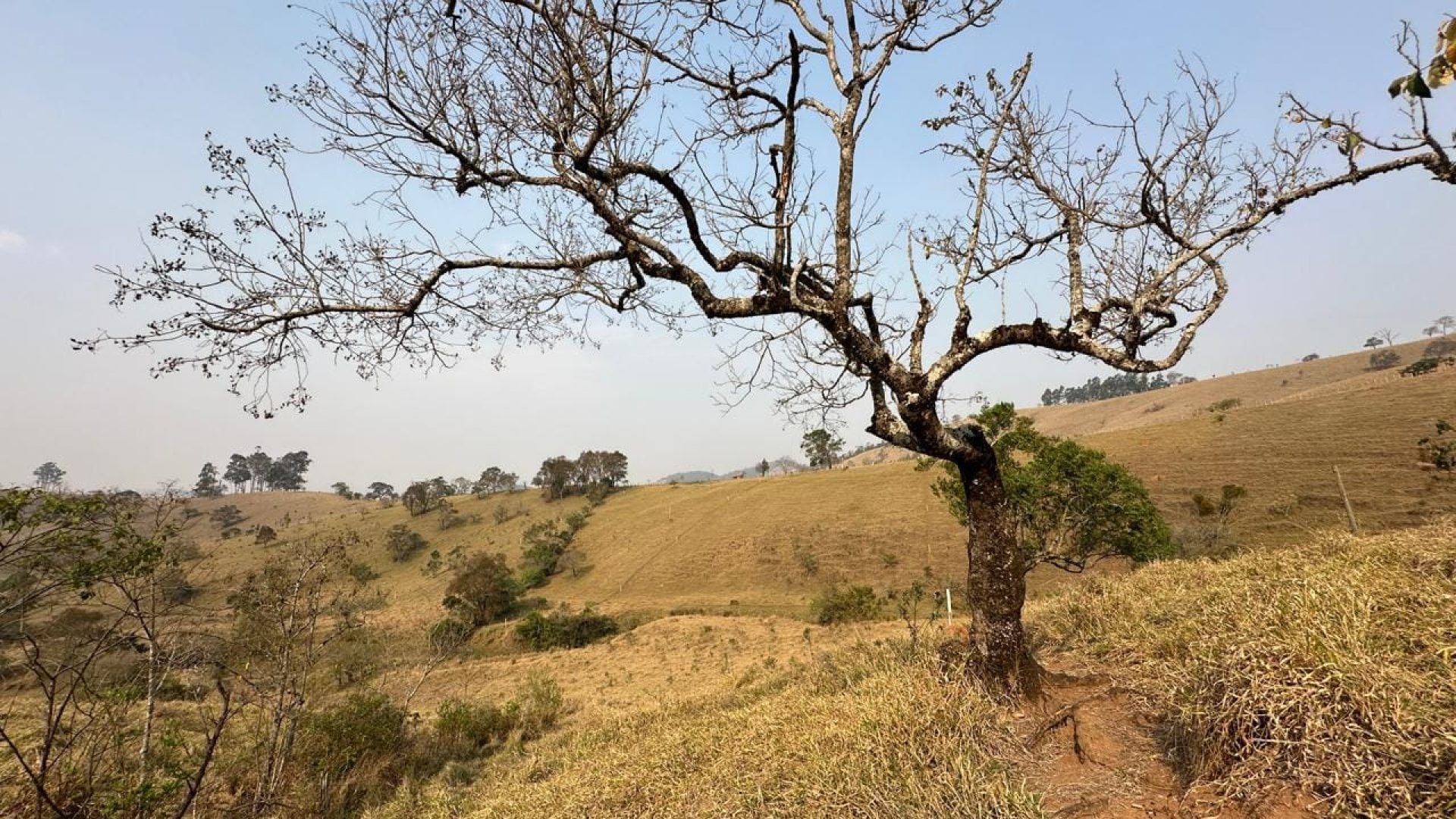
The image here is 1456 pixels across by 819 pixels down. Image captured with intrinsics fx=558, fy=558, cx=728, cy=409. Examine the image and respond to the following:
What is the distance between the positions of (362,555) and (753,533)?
38.2 meters

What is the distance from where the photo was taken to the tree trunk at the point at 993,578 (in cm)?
446

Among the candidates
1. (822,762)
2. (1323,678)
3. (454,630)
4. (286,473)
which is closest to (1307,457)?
(1323,678)

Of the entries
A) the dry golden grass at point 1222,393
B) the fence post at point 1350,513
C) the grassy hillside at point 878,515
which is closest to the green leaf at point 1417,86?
the fence post at point 1350,513

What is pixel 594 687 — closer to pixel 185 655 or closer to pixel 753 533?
pixel 185 655

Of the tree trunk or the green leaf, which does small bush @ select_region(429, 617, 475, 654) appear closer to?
the tree trunk

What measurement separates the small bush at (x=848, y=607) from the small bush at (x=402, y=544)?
4336cm

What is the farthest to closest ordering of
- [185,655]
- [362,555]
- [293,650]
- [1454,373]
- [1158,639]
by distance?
[362,555] → [1454,373] → [293,650] → [185,655] → [1158,639]

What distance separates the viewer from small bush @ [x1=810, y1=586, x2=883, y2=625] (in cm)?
2562

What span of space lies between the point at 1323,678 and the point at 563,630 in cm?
3078

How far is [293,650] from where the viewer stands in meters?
7.02

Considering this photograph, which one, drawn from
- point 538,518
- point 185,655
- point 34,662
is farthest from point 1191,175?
point 538,518

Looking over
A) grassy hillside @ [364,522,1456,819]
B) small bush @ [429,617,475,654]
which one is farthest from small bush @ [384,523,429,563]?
grassy hillside @ [364,522,1456,819]

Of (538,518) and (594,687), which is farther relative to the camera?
(538,518)

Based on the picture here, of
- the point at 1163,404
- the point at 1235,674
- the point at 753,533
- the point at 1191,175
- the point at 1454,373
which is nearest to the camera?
the point at 1235,674
